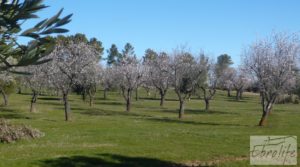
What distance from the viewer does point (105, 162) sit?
17.9 metres

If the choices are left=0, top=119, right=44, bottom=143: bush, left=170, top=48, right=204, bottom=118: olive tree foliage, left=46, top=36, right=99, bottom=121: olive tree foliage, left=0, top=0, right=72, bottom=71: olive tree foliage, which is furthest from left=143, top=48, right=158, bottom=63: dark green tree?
left=0, top=0, right=72, bottom=71: olive tree foliage

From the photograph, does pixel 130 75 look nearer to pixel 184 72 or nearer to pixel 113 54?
pixel 184 72

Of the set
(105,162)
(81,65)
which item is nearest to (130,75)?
(81,65)

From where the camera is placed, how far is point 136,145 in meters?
23.1

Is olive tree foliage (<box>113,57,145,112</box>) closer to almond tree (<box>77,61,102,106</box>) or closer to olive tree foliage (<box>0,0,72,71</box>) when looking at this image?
almond tree (<box>77,61,102,106</box>)

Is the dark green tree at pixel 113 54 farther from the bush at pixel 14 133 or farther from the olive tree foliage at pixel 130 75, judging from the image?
the bush at pixel 14 133

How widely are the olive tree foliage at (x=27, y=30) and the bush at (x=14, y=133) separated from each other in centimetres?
1960

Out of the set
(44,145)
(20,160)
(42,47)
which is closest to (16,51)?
(42,47)

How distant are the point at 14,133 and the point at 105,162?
7341mm

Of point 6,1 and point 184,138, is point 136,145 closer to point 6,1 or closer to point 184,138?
point 184,138

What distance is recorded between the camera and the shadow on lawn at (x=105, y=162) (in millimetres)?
17156

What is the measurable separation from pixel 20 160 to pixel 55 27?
46.5ft

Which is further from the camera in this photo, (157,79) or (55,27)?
(157,79)

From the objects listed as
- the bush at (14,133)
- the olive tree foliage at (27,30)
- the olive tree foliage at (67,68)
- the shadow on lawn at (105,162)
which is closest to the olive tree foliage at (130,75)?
the olive tree foliage at (67,68)
